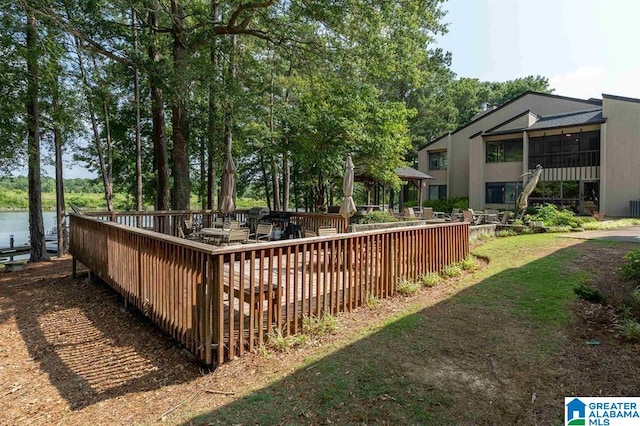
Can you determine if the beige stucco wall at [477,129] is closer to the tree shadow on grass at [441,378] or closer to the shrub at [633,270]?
the shrub at [633,270]

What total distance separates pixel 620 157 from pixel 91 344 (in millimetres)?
24128

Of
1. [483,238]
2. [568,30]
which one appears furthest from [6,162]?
[568,30]

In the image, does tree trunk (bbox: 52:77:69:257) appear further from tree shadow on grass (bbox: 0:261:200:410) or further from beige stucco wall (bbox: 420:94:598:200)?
beige stucco wall (bbox: 420:94:598:200)

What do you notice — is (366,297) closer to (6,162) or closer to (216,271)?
(216,271)

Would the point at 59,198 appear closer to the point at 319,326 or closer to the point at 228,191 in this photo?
the point at 228,191

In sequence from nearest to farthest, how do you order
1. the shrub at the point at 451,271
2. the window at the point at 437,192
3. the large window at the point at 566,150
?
the shrub at the point at 451,271 → the large window at the point at 566,150 → the window at the point at 437,192

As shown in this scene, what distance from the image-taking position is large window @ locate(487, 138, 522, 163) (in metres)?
23.2

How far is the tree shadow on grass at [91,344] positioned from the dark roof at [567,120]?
76.6 feet

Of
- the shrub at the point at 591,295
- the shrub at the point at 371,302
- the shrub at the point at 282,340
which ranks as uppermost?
the shrub at the point at 591,295

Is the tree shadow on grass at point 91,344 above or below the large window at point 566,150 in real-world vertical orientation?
below

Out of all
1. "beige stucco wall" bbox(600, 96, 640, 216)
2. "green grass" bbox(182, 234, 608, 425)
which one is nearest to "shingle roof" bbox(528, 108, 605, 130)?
"beige stucco wall" bbox(600, 96, 640, 216)

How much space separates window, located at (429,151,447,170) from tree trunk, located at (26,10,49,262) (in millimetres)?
25427

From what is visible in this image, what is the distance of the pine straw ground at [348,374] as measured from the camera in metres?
2.81
